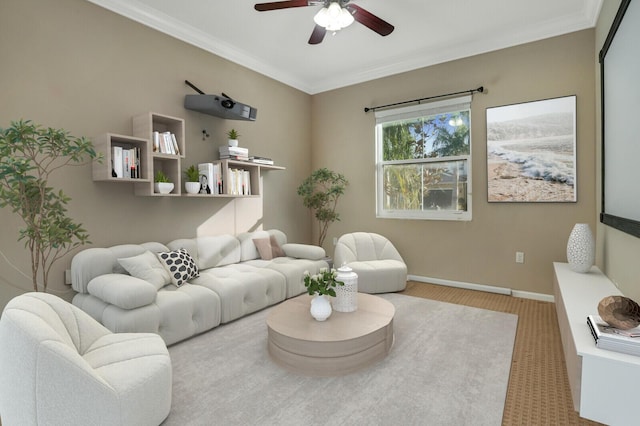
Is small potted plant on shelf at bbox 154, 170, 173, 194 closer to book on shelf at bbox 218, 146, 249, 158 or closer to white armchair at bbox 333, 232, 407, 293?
book on shelf at bbox 218, 146, 249, 158

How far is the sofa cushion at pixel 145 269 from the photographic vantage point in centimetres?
280

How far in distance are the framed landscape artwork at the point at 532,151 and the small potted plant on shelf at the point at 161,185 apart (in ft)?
11.9

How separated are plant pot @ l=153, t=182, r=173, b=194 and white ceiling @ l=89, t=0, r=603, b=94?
Answer: 5.42ft

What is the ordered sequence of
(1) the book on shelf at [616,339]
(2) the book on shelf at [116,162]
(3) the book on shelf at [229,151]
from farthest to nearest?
(3) the book on shelf at [229,151], (2) the book on shelf at [116,162], (1) the book on shelf at [616,339]

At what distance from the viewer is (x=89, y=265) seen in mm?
2721

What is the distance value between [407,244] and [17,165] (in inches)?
166

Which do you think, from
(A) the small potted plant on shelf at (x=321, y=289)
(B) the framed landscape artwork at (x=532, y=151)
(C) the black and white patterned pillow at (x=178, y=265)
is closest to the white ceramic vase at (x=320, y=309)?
(A) the small potted plant on shelf at (x=321, y=289)

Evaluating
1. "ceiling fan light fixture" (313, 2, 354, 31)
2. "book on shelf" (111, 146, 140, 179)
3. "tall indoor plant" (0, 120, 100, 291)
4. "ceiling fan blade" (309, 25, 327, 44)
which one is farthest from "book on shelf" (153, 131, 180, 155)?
"ceiling fan light fixture" (313, 2, 354, 31)

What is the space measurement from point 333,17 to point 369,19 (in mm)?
316

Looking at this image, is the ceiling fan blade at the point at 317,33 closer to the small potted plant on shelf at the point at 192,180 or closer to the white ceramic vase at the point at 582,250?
the small potted plant on shelf at the point at 192,180

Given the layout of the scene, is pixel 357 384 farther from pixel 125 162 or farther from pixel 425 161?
pixel 425 161

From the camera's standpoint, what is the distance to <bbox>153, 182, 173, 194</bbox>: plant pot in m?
3.22

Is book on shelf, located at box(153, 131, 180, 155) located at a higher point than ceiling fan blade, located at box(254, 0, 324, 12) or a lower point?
lower

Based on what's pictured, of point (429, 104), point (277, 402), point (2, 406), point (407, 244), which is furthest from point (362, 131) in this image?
point (2, 406)
